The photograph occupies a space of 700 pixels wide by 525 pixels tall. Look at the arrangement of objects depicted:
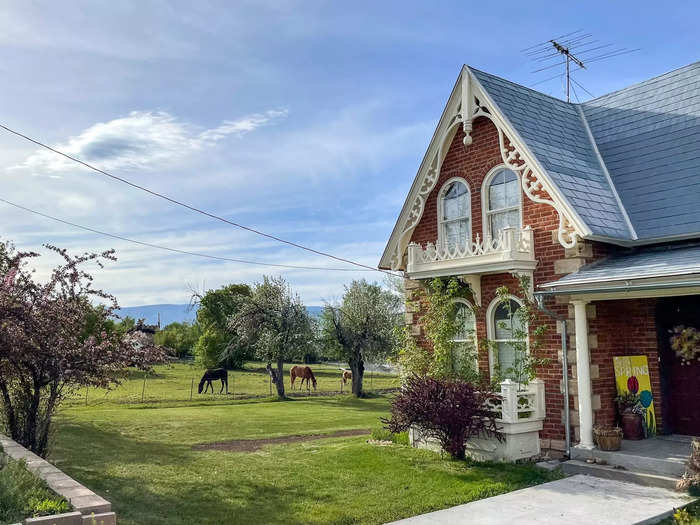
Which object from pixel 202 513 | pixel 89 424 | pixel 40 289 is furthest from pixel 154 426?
pixel 202 513

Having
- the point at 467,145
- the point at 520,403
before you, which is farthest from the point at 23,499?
the point at 467,145

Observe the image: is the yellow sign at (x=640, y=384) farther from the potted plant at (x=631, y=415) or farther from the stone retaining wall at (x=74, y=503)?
the stone retaining wall at (x=74, y=503)

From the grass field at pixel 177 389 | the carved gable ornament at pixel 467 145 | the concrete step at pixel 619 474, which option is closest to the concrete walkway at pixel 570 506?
the concrete step at pixel 619 474

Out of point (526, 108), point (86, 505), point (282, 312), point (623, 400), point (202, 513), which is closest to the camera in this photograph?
point (86, 505)

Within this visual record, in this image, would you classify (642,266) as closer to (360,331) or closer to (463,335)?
(463,335)

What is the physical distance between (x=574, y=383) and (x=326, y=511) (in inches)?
233

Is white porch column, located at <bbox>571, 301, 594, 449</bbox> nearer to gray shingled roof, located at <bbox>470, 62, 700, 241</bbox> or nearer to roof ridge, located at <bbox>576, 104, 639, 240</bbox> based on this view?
gray shingled roof, located at <bbox>470, 62, 700, 241</bbox>

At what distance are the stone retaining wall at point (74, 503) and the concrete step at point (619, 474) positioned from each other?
7977 millimetres

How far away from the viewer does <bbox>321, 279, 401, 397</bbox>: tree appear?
1200 inches

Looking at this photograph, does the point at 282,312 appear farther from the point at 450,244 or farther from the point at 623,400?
the point at 623,400

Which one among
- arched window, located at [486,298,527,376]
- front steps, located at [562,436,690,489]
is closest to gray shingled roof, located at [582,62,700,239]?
arched window, located at [486,298,527,376]

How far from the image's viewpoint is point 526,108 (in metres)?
14.6

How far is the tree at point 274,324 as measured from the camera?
1158 inches

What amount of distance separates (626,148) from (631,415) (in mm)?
6339
